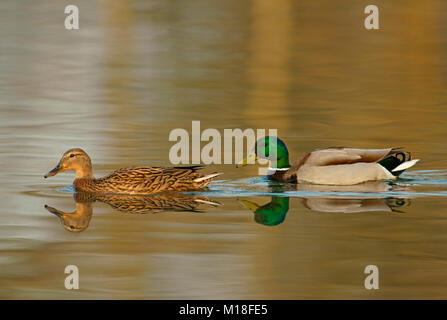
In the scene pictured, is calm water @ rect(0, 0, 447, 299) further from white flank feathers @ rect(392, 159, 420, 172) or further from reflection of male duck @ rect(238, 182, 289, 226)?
white flank feathers @ rect(392, 159, 420, 172)

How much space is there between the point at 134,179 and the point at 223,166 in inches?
73.9

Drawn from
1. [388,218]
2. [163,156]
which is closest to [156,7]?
[163,156]

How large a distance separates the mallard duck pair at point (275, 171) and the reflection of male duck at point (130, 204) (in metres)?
0.10

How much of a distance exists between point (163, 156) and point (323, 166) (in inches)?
78.6

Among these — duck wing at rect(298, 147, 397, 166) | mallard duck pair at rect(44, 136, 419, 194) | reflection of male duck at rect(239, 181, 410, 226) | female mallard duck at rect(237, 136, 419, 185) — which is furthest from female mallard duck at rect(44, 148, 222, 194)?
duck wing at rect(298, 147, 397, 166)

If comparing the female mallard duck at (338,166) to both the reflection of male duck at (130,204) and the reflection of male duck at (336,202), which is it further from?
the reflection of male duck at (130,204)

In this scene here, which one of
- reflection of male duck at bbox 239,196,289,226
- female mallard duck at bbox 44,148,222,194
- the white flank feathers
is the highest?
the white flank feathers

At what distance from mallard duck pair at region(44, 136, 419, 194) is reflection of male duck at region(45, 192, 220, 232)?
103 millimetres

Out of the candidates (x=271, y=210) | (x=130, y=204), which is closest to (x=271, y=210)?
(x=271, y=210)

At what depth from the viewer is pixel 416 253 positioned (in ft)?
Answer: 26.8

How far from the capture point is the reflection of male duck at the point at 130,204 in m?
9.54

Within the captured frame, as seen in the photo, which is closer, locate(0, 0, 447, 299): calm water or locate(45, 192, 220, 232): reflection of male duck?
locate(0, 0, 447, 299): calm water

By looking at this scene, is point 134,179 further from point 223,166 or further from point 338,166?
point 338,166

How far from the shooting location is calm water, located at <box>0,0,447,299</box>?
7.70m
